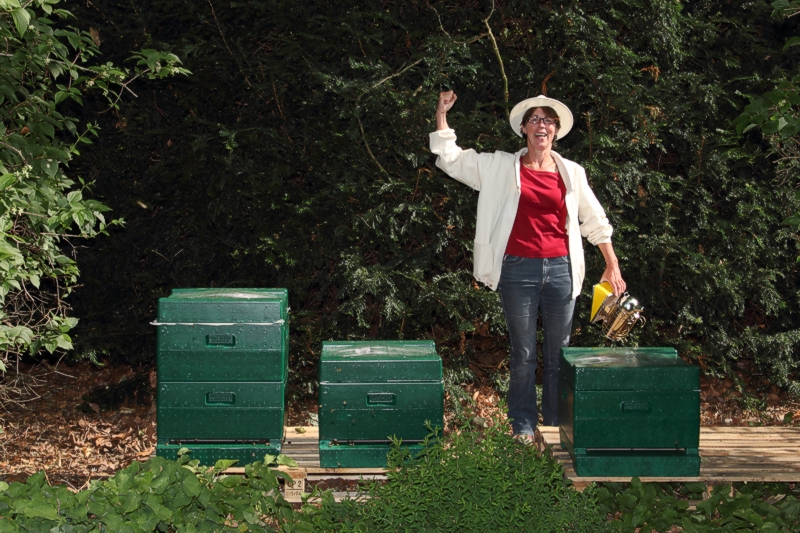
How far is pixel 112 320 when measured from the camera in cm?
669

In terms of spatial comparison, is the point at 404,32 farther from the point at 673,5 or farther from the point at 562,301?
the point at 562,301

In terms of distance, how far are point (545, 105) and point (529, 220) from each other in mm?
641

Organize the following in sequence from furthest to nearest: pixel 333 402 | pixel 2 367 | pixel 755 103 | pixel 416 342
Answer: pixel 416 342, pixel 333 402, pixel 755 103, pixel 2 367

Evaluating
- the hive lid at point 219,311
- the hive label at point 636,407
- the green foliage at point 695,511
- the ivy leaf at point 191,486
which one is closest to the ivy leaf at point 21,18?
the hive lid at point 219,311

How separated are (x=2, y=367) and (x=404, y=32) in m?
3.66

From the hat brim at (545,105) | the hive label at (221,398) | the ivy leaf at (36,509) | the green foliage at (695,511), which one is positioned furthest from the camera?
the hat brim at (545,105)

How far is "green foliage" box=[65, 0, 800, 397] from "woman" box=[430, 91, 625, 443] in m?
1.01

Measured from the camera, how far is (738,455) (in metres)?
4.97

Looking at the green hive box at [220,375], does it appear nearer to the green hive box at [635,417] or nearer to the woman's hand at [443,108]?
the woman's hand at [443,108]

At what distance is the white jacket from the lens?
197 inches

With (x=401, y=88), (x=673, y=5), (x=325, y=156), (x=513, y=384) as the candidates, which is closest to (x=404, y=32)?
(x=401, y=88)

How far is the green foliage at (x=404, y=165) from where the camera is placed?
6227mm

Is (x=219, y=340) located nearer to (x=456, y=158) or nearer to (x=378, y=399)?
(x=378, y=399)

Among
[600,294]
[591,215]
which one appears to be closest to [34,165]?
[591,215]
